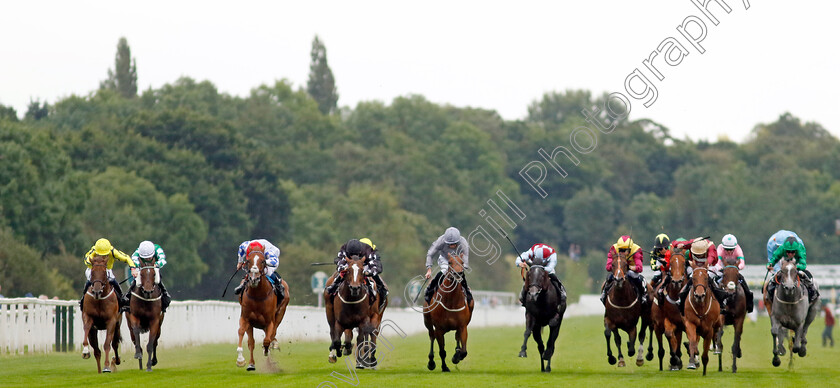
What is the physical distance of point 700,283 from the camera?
21.5 m

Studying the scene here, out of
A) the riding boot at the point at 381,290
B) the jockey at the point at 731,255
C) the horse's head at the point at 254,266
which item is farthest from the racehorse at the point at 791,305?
the horse's head at the point at 254,266

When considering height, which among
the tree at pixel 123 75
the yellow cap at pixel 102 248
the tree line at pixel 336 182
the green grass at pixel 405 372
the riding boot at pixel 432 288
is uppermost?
the tree at pixel 123 75

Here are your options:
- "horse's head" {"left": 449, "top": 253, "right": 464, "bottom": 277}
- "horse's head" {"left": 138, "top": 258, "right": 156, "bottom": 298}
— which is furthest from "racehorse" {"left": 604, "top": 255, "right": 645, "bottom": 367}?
"horse's head" {"left": 138, "top": 258, "right": 156, "bottom": 298}

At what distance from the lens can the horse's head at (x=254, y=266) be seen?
Result: 2164 cm

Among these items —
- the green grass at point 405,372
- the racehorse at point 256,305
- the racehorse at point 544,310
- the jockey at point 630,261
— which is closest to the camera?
the green grass at point 405,372

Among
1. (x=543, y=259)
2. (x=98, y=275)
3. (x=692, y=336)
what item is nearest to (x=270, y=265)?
(x=98, y=275)

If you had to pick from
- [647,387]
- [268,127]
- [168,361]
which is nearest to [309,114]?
[268,127]

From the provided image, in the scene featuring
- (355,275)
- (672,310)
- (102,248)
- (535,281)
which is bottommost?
(672,310)

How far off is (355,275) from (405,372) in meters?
1.77

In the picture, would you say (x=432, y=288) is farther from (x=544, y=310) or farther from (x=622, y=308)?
(x=622, y=308)

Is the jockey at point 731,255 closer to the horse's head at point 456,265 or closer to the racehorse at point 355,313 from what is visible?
the horse's head at point 456,265

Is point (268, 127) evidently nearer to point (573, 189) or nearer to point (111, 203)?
point (573, 189)

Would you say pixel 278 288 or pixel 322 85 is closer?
pixel 278 288

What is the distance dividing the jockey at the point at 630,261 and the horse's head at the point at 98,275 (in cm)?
817
